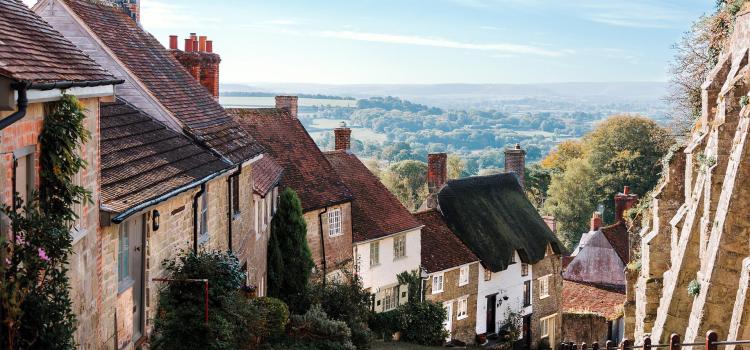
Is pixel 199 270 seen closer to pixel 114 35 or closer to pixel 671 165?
pixel 114 35

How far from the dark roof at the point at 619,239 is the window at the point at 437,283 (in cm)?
1462

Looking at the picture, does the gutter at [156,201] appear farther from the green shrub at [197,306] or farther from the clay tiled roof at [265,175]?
the clay tiled roof at [265,175]

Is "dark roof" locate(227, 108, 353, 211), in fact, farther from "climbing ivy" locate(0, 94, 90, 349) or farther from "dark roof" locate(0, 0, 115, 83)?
"climbing ivy" locate(0, 94, 90, 349)

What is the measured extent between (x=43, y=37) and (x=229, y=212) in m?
8.59

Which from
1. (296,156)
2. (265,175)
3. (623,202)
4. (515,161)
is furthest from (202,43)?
(623,202)

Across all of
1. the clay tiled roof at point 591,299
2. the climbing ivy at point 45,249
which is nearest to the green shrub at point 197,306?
the climbing ivy at point 45,249

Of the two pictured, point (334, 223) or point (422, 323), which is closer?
point (334, 223)

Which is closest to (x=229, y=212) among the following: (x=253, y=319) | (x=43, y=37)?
(x=253, y=319)

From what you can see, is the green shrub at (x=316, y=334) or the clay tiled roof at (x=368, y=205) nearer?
the green shrub at (x=316, y=334)

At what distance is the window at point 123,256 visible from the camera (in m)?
11.7

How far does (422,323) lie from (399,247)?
11.1 ft

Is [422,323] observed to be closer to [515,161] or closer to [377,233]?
[377,233]

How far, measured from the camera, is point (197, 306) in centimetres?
1320

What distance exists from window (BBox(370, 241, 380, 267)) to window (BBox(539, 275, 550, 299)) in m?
12.7
